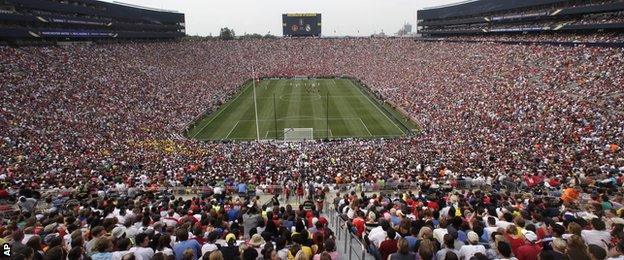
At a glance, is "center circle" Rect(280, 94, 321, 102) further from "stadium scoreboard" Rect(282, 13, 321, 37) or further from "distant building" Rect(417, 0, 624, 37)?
"stadium scoreboard" Rect(282, 13, 321, 37)

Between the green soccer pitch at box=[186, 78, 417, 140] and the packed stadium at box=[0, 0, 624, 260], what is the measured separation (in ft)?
1.39

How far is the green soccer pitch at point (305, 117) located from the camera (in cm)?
4109

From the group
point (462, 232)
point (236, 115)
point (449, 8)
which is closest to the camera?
point (462, 232)

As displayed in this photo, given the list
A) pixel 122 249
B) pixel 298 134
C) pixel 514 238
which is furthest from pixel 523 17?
pixel 122 249

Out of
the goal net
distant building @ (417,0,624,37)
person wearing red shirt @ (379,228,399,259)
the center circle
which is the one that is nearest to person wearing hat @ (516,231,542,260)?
person wearing red shirt @ (379,228,399,259)

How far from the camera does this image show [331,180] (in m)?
20.2

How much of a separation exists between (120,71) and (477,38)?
200ft

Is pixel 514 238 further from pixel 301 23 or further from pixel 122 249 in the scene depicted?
pixel 301 23

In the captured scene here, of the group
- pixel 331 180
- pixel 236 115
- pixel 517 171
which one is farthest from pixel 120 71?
pixel 517 171

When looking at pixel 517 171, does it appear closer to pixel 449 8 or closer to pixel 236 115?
pixel 236 115

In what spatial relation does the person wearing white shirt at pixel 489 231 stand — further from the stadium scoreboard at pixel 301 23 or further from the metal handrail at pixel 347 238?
the stadium scoreboard at pixel 301 23

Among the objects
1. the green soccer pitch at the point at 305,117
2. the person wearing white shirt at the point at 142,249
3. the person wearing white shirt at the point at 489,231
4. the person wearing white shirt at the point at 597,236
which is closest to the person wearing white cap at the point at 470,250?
the person wearing white shirt at the point at 489,231

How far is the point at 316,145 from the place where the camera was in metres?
33.2

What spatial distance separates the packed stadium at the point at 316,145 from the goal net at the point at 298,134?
40cm
